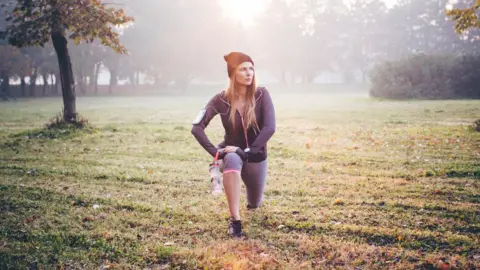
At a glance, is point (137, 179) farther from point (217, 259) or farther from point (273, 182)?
point (217, 259)

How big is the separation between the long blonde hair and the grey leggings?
43 centimetres

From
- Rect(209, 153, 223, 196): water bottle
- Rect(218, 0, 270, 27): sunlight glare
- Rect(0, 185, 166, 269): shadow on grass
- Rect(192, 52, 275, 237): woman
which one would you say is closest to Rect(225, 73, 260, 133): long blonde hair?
Rect(192, 52, 275, 237): woman

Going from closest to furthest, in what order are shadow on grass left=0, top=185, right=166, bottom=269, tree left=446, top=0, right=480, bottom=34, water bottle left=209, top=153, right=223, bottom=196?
1. shadow on grass left=0, top=185, right=166, bottom=269
2. water bottle left=209, top=153, right=223, bottom=196
3. tree left=446, top=0, right=480, bottom=34

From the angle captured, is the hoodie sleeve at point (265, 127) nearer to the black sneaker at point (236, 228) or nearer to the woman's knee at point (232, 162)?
the woman's knee at point (232, 162)

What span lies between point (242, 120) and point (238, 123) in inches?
2.6

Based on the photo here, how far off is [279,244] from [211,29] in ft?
193

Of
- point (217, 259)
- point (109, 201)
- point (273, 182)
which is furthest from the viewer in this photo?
point (273, 182)

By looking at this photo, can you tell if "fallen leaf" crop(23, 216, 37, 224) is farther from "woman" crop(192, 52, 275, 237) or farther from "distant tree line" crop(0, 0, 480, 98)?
"distant tree line" crop(0, 0, 480, 98)

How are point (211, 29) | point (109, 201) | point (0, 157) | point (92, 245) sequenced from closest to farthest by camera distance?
point (92, 245) < point (109, 201) < point (0, 157) < point (211, 29)

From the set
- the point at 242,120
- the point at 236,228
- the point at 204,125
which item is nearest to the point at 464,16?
the point at 242,120

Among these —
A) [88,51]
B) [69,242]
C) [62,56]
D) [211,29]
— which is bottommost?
[69,242]

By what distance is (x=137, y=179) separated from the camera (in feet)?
23.6

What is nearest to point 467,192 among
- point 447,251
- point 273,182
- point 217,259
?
point 447,251

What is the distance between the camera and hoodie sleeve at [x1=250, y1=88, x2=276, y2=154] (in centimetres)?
438
